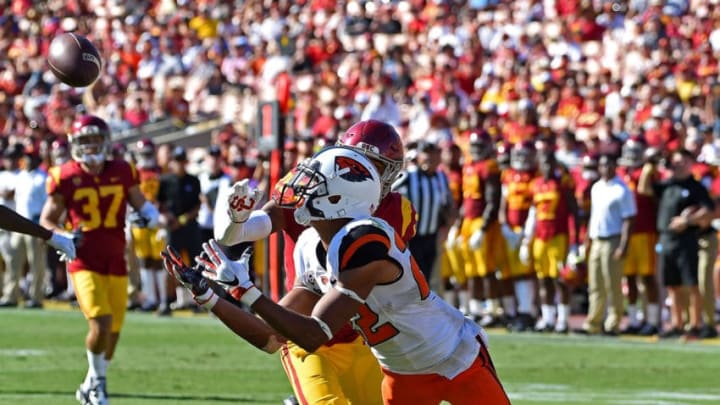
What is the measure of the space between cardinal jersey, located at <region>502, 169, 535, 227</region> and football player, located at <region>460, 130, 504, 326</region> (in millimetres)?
154

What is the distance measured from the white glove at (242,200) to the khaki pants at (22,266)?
11968mm

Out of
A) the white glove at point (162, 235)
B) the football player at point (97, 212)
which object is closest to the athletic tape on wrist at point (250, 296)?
the football player at point (97, 212)

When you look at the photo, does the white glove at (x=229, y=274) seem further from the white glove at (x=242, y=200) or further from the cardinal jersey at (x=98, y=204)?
the cardinal jersey at (x=98, y=204)

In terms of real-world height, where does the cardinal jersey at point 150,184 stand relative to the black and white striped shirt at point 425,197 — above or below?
below

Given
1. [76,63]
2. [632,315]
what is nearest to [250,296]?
[76,63]

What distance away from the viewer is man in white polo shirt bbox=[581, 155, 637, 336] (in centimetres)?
1325

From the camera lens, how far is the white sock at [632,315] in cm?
1374

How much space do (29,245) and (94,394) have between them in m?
8.44

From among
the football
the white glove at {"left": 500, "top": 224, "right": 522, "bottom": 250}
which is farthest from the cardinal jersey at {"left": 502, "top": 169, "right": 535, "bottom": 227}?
the football

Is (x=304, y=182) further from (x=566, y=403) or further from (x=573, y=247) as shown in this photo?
(x=573, y=247)

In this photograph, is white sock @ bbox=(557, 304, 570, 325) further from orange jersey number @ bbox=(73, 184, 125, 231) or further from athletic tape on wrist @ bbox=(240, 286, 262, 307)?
athletic tape on wrist @ bbox=(240, 286, 262, 307)

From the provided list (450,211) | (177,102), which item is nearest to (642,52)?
(450,211)

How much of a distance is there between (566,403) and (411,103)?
9.71m

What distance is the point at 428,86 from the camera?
18.6 metres
